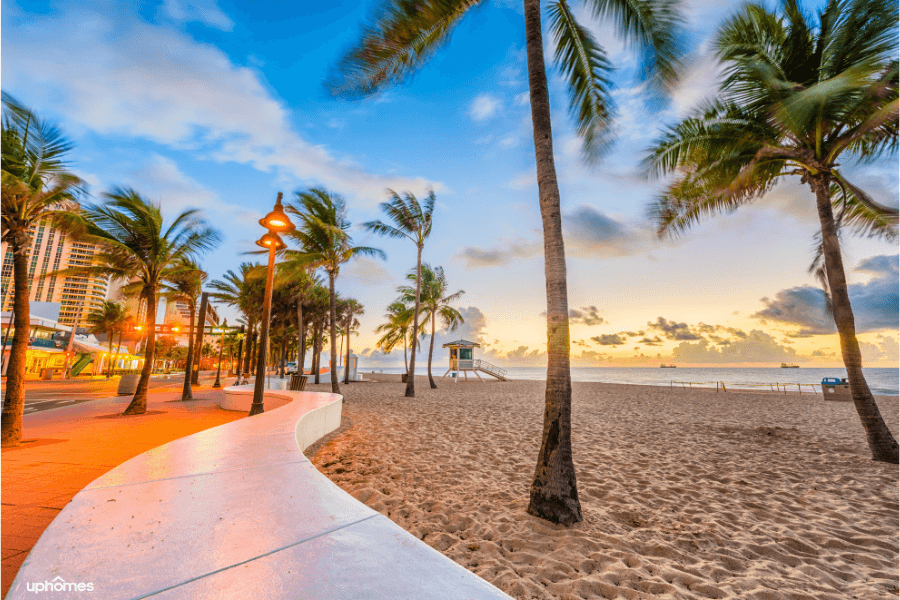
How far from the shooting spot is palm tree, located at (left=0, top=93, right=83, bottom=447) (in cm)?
620

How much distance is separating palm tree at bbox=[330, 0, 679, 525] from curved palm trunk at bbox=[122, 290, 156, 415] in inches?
382

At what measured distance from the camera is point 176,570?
159 centimetres

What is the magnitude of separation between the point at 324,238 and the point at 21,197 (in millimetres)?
10940

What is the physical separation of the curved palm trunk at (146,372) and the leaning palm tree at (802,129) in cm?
1462

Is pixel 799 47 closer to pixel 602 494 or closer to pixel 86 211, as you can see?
pixel 602 494

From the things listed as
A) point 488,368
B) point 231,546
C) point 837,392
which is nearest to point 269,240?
point 231,546

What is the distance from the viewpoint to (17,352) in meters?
6.43

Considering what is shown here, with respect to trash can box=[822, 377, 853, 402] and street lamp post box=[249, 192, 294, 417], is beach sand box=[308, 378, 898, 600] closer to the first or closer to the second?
street lamp post box=[249, 192, 294, 417]

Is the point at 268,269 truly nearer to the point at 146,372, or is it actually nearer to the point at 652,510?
the point at 146,372

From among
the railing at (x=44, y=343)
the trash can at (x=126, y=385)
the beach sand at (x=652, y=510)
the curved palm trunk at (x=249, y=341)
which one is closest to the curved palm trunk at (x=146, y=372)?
the beach sand at (x=652, y=510)

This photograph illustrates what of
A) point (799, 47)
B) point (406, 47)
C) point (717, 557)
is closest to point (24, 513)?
point (717, 557)

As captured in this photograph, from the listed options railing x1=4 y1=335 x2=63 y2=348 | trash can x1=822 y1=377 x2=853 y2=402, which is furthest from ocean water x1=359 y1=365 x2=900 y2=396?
railing x1=4 y1=335 x2=63 y2=348

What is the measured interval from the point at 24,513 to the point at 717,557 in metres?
6.35

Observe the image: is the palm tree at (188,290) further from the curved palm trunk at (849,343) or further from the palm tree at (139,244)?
the curved palm trunk at (849,343)
